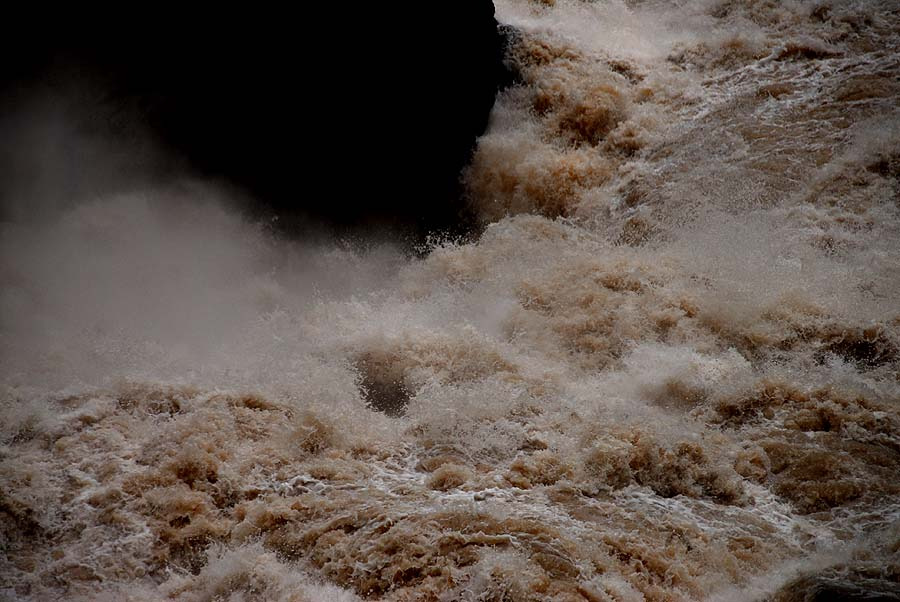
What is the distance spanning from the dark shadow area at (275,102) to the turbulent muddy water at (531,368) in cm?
30

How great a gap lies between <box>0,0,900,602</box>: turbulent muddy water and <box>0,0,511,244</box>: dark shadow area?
0.30 meters

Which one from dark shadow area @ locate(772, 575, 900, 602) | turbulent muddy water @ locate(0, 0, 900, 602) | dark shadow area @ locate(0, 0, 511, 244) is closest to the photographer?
dark shadow area @ locate(772, 575, 900, 602)

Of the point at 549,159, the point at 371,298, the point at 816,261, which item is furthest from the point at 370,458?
the point at 549,159

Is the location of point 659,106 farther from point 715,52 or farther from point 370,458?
point 370,458

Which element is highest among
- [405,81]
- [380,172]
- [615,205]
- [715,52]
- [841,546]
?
[715,52]

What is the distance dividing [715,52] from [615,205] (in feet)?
8.33

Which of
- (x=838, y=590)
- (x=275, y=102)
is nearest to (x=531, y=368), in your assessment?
(x=838, y=590)

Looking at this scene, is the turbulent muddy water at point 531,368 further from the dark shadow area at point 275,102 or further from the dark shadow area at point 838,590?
the dark shadow area at point 275,102

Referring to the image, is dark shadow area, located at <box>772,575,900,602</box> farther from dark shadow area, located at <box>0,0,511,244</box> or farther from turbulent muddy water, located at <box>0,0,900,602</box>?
dark shadow area, located at <box>0,0,511,244</box>

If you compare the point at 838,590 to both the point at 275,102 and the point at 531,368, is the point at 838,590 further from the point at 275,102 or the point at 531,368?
the point at 275,102

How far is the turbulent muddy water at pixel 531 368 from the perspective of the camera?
344 centimetres

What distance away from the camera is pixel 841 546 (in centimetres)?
342

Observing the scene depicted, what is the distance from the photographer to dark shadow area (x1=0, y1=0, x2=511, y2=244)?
6.11m

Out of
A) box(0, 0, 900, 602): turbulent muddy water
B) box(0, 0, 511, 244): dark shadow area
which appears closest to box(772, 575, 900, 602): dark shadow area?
box(0, 0, 900, 602): turbulent muddy water
